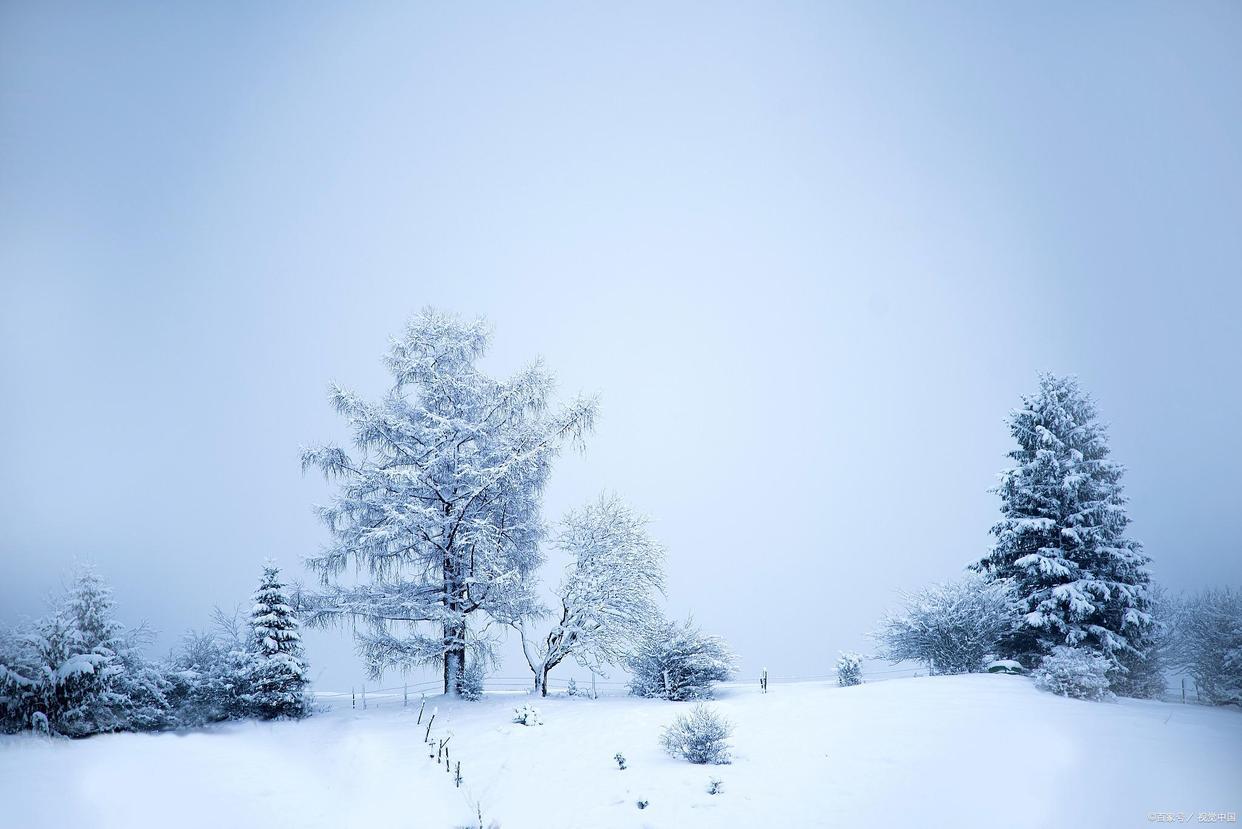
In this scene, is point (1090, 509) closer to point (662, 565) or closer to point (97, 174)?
point (662, 565)

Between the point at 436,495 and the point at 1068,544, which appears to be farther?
the point at 436,495

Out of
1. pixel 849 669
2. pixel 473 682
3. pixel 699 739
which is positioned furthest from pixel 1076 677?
pixel 473 682

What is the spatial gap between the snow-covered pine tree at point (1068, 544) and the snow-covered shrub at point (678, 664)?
827cm

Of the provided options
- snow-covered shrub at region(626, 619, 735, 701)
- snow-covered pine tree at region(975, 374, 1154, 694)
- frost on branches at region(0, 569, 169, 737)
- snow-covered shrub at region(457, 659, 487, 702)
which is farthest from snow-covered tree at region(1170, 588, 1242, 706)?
frost on branches at region(0, 569, 169, 737)

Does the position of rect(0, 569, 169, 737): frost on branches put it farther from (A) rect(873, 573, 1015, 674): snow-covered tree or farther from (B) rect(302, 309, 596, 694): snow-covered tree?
(A) rect(873, 573, 1015, 674): snow-covered tree

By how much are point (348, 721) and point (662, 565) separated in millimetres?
9694

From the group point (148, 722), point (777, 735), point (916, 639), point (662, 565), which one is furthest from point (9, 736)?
point (916, 639)

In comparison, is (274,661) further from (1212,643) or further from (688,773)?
(1212,643)

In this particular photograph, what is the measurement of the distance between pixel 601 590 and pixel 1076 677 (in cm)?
1137

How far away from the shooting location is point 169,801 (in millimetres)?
7688

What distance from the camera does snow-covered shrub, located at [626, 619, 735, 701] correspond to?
53.1ft

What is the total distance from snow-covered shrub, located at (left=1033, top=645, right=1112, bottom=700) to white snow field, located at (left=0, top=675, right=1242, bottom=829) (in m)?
0.69

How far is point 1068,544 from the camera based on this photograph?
15594 millimetres

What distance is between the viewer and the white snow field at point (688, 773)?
22.2 feet
